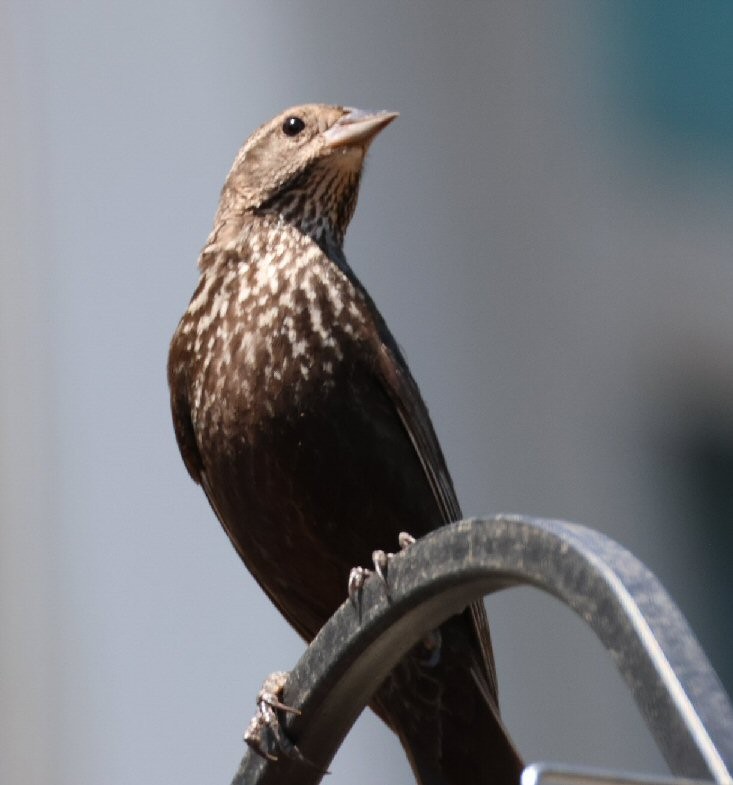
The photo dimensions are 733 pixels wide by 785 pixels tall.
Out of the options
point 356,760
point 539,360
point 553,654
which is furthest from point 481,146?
point 356,760

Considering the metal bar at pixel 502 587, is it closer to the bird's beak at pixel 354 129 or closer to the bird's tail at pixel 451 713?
the bird's tail at pixel 451 713

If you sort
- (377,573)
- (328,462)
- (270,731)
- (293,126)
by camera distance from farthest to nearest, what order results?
1. (293,126)
2. (328,462)
3. (270,731)
4. (377,573)

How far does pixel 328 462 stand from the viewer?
314 centimetres

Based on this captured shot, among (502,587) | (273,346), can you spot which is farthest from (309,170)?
(502,587)

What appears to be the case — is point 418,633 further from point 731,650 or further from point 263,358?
point 731,650

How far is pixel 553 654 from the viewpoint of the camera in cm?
629

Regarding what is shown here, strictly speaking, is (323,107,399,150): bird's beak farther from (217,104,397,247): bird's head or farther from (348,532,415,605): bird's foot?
(348,532,415,605): bird's foot

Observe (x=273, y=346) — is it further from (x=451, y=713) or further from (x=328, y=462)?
(x=451, y=713)

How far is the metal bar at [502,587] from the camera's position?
5.19 feet

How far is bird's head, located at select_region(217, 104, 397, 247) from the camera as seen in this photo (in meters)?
3.69

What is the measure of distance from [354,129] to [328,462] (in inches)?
33.5

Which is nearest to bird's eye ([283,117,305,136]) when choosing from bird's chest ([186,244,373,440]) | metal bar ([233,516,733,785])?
bird's chest ([186,244,373,440])

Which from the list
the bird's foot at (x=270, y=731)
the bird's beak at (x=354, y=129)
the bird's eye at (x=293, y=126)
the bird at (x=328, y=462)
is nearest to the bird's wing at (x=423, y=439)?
the bird at (x=328, y=462)

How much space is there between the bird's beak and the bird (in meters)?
0.41
